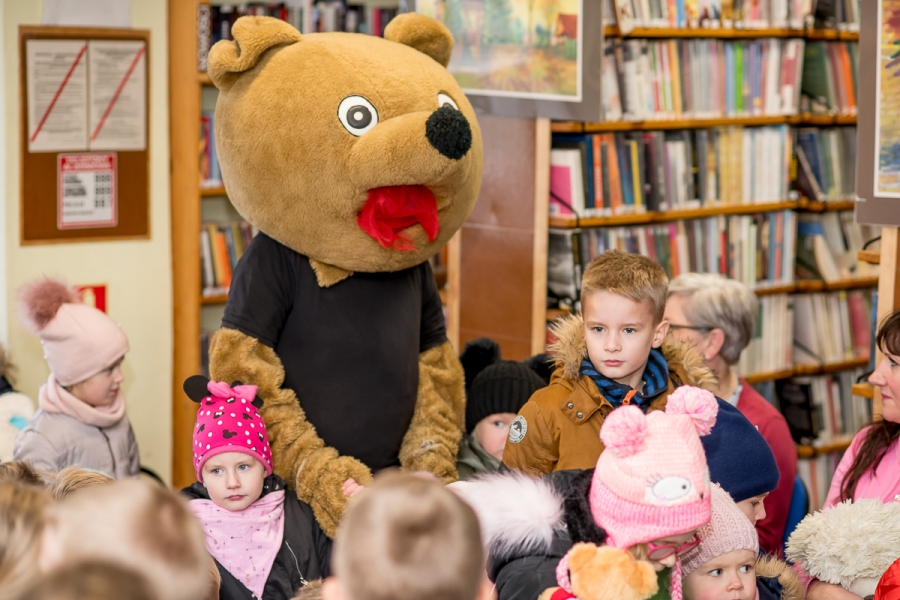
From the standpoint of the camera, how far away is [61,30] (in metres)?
3.64

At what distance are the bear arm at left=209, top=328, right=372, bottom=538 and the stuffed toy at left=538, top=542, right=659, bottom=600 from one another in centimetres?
87

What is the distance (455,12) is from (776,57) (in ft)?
4.45

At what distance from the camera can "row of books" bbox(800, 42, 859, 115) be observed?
421 cm

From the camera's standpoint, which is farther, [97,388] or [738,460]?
[97,388]

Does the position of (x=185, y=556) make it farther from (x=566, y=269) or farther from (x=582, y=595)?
(x=566, y=269)

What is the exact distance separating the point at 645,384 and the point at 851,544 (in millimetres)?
494

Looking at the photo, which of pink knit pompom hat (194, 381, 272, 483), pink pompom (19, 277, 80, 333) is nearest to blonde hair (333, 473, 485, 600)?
pink knit pompom hat (194, 381, 272, 483)

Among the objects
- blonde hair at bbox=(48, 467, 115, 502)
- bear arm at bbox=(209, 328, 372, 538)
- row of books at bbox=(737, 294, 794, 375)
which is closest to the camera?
blonde hair at bbox=(48, 467, 115, 502)

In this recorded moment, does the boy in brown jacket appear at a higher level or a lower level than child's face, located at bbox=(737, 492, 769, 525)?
higher

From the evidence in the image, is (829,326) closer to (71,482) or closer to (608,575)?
(608,575)

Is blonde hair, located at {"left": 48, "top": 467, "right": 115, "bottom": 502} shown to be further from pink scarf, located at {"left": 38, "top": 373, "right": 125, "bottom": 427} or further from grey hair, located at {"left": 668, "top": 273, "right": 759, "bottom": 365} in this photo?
grey hair, located at {"left": 668, "top": 273, "right": 759, "bottom": 365}

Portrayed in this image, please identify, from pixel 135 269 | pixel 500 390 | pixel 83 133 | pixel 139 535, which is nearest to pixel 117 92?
pixel 83 133

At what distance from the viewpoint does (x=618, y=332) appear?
206 centimetres

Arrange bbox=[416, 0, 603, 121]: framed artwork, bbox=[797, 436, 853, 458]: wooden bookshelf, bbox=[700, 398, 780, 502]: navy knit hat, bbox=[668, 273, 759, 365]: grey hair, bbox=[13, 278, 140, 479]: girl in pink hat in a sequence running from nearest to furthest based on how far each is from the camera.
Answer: bbox=[700, 398, 780, 502]: navy knit hat, bbox=[13, 278, 140, 479]: girl in pink hat, bbox=[668, 273, 759, 365]: grey hair, bbox=[416, 0, 603, 121]: framed artwork, bbox=[797, 436, 853, 458]: wooden bookshelf
